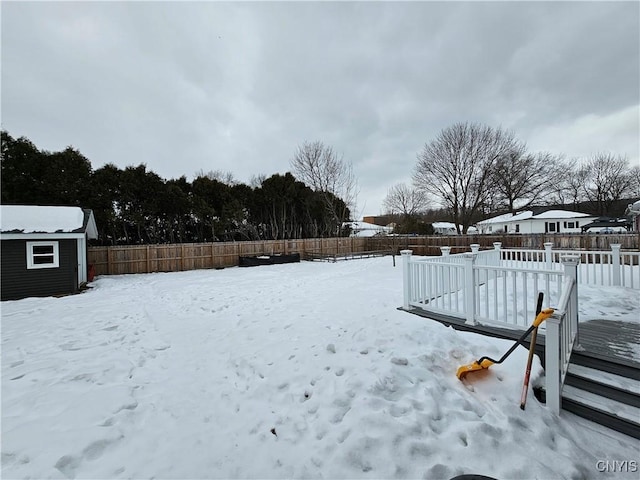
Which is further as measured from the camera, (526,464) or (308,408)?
(308,408)

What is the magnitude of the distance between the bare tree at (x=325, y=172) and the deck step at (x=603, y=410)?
2184 cm

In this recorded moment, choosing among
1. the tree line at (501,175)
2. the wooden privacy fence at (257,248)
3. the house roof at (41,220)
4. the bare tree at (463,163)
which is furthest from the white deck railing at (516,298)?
the tree line at (501,175)

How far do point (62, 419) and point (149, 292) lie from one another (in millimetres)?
6982

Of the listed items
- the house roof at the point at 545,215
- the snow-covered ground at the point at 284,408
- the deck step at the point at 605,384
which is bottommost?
the snow-covered ground at the point at 284,408

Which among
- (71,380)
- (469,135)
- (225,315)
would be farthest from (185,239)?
(469,135)

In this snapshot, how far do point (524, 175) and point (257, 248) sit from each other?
24.8 m

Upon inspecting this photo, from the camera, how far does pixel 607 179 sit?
2808cm

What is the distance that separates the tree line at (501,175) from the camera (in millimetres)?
22547

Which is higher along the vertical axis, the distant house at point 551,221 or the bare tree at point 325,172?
the bare tree at point 325,172

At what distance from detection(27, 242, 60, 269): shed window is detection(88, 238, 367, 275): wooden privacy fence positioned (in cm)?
366

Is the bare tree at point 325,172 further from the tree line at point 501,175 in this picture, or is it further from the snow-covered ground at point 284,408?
Answer: the snow-covered ground at point 284,408

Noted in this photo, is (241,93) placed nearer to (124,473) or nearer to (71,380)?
(71,380)

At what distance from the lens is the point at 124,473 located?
1.98m

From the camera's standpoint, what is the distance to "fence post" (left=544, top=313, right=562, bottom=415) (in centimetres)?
248
